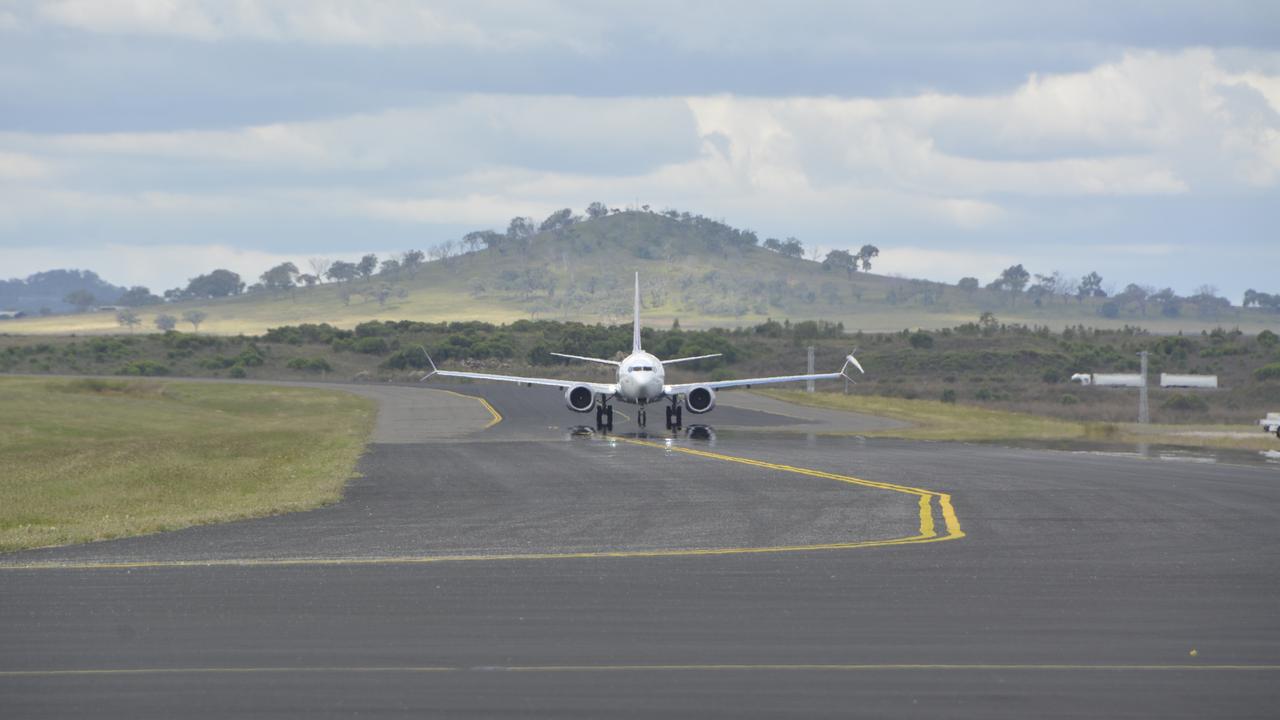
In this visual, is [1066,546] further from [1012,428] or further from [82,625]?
[1012,428]

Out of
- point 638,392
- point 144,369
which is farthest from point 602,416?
point 144,369

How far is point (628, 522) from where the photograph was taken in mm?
22969

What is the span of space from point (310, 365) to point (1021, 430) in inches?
3423

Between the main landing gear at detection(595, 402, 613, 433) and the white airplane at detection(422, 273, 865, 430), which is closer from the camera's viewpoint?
the main landing gear at detection(595, 402, 613, 433)

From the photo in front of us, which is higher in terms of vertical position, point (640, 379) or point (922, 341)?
point (922, 341)

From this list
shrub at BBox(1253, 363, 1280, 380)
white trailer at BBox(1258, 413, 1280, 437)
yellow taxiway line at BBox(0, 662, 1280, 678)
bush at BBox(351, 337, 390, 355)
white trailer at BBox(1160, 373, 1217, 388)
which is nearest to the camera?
yellow taxiway line at BBox(0, 662, 1280, 678)

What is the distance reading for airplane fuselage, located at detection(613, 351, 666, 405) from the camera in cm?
5166

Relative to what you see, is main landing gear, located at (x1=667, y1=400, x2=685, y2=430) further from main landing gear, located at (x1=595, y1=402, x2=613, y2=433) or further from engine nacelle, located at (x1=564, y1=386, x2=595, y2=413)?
engine nacelle, located at (x1=564, y1=386, x2=595, y2=413)

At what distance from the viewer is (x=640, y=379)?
169 ft

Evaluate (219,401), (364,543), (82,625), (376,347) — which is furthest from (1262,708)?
(376,347)

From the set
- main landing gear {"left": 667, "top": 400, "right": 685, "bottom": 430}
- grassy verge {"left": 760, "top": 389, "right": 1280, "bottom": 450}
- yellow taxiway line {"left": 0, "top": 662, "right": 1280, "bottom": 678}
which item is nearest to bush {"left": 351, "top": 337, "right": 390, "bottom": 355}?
grassy verge {"left": 760, "top": 389, "right": 1280, "bottom": 450}

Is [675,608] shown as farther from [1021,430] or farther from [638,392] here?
[1021,430]

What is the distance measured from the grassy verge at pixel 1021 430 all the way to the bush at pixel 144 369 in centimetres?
7023

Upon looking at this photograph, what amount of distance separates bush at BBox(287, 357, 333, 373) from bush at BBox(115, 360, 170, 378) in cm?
1146
